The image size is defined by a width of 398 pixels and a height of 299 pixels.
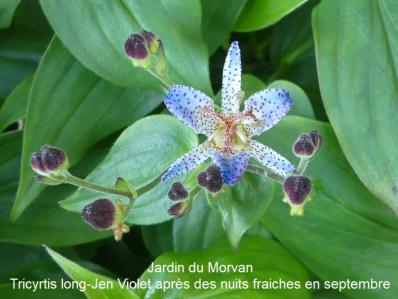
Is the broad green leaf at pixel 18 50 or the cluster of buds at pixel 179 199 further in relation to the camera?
the broad green leaf at pixel 18 50

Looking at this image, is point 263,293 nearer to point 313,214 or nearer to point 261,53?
point 313,214

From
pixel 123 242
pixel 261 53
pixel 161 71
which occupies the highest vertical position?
pixel 161 71

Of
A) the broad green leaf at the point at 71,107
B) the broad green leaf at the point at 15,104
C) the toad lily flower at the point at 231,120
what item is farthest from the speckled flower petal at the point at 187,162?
the broad green leaf at the point at 15,104

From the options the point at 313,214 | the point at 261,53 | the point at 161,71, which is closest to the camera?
the point at 161,71

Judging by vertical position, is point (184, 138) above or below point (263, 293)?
above

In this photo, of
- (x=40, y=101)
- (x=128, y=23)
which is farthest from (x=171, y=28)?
(x=40, y=101)

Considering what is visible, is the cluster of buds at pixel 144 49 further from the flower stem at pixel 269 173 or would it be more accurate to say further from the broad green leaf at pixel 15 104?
the broad green leaf at pixel 15 104
